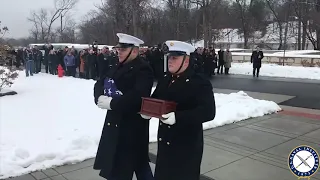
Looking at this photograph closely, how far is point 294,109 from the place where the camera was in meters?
9.16

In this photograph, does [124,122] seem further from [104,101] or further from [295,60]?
[295,60]

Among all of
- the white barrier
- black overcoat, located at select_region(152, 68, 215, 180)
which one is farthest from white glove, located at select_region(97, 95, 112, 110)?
the white barrier

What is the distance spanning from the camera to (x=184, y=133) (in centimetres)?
294

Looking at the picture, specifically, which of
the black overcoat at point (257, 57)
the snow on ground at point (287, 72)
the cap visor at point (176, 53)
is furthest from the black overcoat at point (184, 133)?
the snow on ground at point (287, 72)

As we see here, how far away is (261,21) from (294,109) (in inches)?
1965

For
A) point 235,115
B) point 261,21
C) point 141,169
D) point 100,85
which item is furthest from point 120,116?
point 261,21

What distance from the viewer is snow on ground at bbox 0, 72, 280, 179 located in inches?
197

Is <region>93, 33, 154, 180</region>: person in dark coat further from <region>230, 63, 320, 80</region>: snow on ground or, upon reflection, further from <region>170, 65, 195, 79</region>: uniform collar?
<region>230, 63, 320, 80</region>: snow on ground

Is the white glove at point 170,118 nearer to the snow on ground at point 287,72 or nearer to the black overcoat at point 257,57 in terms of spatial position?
the black overcoat at point 257,57

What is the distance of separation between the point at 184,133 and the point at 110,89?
870mm

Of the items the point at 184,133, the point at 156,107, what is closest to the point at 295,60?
the point at 184,133

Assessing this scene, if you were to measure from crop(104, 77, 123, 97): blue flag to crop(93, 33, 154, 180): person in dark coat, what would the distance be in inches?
0.4

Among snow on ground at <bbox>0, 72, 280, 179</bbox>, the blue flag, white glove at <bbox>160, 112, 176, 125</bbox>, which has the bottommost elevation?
snow on ground at <bbox>0, 72, 280, 179</bbox>

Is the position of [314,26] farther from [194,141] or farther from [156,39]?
[194,141]
